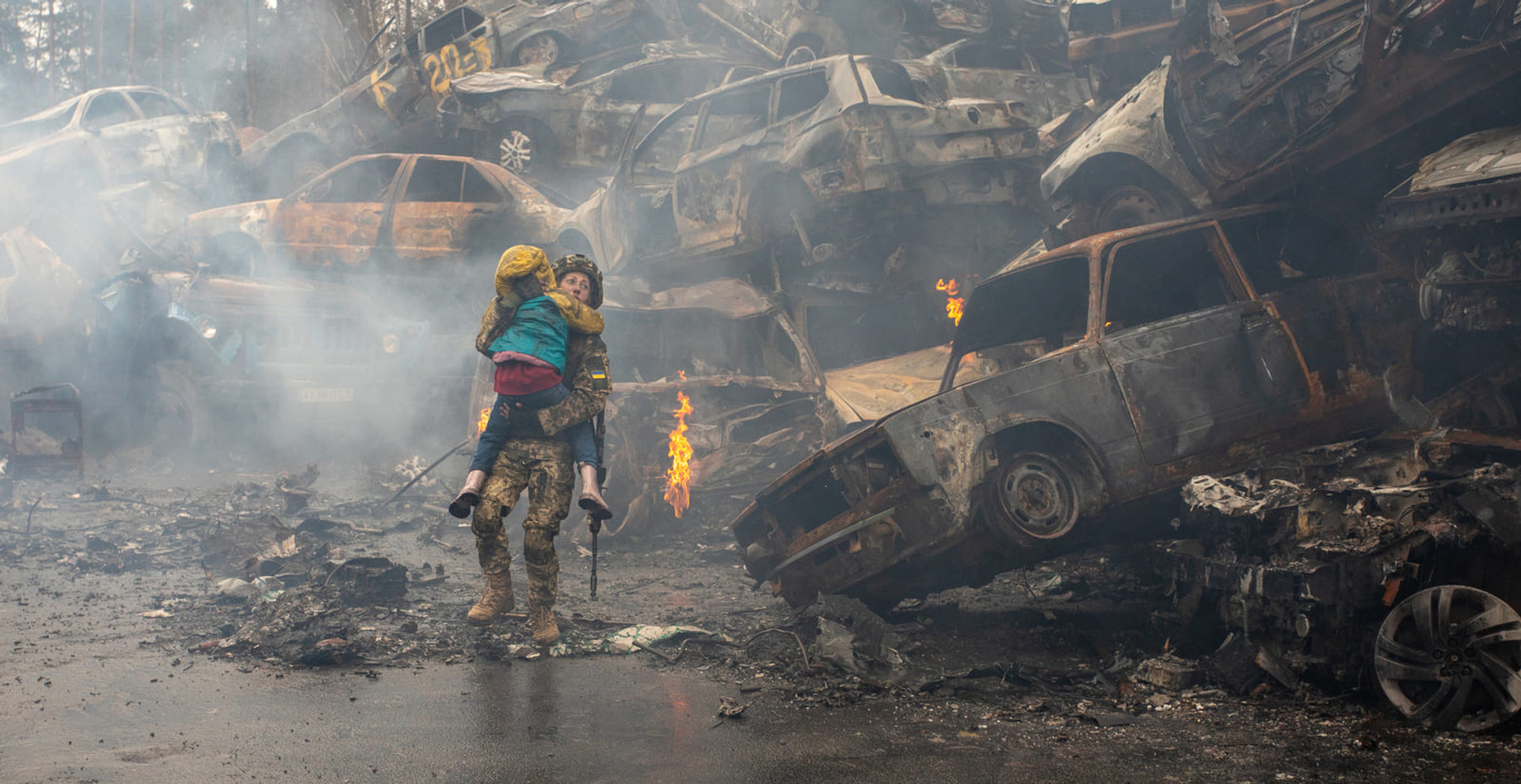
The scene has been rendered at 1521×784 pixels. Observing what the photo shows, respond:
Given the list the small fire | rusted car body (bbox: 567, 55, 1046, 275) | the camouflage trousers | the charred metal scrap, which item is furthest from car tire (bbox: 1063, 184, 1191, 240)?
the camouflage trousers

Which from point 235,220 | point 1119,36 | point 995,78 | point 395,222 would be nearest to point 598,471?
point 995,78

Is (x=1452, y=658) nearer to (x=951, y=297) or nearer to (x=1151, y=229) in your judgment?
(x=1151, y=229)

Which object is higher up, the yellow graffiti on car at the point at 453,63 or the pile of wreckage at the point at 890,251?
the yellow graffiti on car at the point at 453,63

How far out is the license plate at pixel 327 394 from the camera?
1005 cm

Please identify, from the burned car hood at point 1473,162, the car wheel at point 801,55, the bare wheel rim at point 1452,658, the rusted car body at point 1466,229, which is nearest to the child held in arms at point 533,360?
the bare wheel rim at point 1452,658

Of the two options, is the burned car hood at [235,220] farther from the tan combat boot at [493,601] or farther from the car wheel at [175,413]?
the tan combat boot at [493,601]

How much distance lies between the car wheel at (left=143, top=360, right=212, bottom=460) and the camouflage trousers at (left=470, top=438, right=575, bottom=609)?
22.7 feet

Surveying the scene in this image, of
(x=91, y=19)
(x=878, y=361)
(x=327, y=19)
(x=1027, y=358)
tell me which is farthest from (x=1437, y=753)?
(x=91, y=19)

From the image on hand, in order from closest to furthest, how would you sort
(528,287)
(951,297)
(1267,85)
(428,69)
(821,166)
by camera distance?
(528,287)
(1267,85)
(821,166)
(951,297)
(428,69)

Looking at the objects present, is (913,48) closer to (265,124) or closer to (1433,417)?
(1433,417)

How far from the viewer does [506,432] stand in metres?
4.85

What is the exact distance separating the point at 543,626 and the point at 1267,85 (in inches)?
215

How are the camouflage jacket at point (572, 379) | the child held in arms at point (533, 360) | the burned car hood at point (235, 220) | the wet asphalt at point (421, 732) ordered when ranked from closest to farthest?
the wet asphalt at point (421, 732), the child held in arms at point (533, 360), the camouflage jacket at point (572, 379), the burned car hood at point (235, 220)

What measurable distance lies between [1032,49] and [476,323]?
669 centimetres
